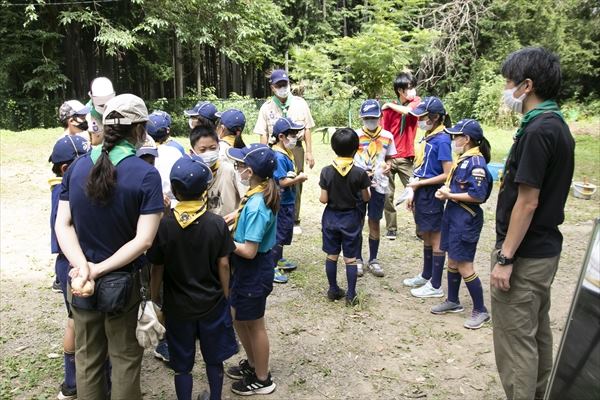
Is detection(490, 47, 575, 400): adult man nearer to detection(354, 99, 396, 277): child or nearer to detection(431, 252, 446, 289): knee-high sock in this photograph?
detection(431, 252, 446, 289): knee-high sock

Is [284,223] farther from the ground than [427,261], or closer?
farther from the ground

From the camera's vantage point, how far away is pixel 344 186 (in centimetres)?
465

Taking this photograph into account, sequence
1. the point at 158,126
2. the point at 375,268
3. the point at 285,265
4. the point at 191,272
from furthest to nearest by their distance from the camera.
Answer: the point at 285,265 < the point at 375,268 < the point at 158,126 < the point at 191,272

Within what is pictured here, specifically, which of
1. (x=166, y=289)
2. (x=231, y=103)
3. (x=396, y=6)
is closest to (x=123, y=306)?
(x=166, y=289)

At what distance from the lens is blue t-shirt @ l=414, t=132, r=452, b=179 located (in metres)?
4.95

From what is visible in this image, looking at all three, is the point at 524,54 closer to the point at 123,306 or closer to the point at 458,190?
the point at 458,190

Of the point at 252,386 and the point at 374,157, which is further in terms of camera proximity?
the point at 374,157

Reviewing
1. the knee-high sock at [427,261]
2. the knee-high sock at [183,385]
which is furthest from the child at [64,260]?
the knee-high sock at [427,261]

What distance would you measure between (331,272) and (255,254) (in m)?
1.81

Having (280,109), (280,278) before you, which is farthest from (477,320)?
(280,109)

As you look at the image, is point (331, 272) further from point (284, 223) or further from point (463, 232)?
point (463, 232)

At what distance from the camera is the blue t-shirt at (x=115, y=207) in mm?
2475

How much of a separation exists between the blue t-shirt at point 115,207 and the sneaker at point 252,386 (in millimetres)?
1550

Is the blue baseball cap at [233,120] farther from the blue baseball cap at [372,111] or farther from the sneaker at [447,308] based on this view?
the sneaker at [447,308]
